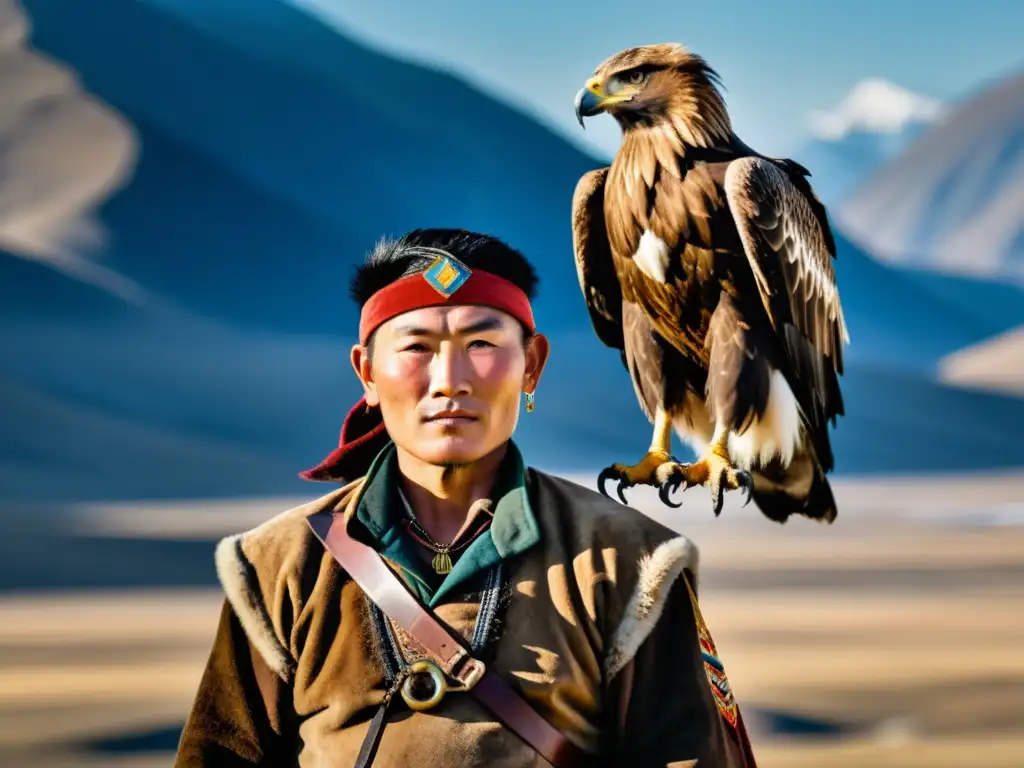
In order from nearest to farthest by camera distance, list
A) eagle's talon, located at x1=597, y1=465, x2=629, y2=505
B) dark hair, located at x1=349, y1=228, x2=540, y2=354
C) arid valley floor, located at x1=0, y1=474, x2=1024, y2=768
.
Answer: dark hair, located at x1=349, y1=228, x2=540, y2=354 < eagle's talon, located at x1=597, y1=465, x2=629, y2=505 < arid valley floor, located at x1=0, y1=474, x2=1024, y2=768

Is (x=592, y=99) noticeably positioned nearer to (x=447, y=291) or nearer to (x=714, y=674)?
(x=447, y=291)

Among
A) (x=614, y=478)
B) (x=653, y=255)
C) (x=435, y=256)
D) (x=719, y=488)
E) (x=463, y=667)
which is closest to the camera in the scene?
(x=463, y=667)

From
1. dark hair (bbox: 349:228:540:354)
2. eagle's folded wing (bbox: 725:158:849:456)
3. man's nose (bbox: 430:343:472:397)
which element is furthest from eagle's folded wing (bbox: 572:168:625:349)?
man's nose (bbox: 430:343:472:397)

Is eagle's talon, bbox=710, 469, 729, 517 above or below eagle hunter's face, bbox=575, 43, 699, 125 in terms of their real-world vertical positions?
below

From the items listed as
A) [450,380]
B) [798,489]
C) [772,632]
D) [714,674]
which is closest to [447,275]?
[450,380]

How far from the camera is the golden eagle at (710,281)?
2.63 m

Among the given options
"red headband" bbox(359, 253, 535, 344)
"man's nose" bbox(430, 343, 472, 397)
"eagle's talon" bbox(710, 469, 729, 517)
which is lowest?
"man's nose" bbox(430, 343, 472, 397)

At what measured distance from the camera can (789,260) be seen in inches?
106

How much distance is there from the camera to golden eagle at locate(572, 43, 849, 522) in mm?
2627

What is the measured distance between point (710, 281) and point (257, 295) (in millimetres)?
22138

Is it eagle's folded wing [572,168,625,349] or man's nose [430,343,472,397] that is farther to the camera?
eagle's folded wing [572,168,625,349]

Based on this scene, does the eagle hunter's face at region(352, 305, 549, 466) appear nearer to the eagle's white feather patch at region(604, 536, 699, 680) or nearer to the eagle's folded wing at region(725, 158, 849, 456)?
the eagle's white feather patch at region(604, 536, 699, 680)

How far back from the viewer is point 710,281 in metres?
2.67

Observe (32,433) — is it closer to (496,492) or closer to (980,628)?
(980,628)
